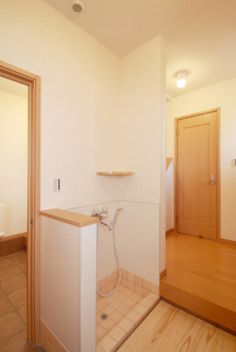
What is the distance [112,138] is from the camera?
2.05 metres

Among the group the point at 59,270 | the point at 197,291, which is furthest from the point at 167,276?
the point at 59,270

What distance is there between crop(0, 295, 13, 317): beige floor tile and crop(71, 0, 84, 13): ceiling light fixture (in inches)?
112

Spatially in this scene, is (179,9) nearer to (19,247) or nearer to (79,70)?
(79,70)

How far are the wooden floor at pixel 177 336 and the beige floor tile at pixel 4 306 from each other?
117 cm

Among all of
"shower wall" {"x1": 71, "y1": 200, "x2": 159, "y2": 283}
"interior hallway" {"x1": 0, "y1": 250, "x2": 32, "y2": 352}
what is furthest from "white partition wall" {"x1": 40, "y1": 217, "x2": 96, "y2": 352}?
"shower wall" {"x1": 71, "y1": 200, "x2": 159, "y2": 283}

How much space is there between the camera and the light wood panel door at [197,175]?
9.53 ft

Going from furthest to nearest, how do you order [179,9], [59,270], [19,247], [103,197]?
1. [19,247]
2. [103,197]
3. [179,9]
4. [59,270]

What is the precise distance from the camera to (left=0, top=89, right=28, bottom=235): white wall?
2.73 m

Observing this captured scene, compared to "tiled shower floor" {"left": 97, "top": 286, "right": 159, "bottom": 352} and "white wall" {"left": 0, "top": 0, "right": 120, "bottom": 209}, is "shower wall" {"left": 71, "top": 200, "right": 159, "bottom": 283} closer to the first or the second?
"tiled shower floor" {"left": 97, "top": 286, "right": 159, "bottom": 352}

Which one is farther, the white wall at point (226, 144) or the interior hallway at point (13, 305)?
the white wall at point (226, 144)

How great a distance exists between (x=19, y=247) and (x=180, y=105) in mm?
3750

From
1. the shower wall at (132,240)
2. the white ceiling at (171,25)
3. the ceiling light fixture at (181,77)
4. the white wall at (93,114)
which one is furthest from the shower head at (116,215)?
the ceiling light fixture at (181,77)

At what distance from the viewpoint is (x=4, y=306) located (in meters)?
1.73

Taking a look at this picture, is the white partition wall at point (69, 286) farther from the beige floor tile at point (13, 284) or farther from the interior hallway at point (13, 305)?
the beige floor tile at point (13, 284)
